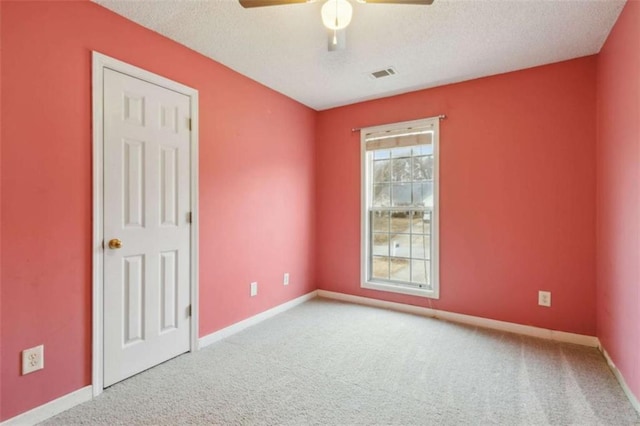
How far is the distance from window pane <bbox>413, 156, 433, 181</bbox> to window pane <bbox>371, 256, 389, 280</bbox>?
1.02 meters

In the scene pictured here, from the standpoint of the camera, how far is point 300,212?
3904 millimetres

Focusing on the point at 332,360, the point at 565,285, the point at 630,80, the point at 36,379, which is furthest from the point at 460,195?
the point at 36,379

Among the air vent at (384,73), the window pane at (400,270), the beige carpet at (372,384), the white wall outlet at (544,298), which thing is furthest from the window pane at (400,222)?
the air vent at (384,73)

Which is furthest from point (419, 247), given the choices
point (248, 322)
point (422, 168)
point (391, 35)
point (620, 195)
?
point (391, 35)

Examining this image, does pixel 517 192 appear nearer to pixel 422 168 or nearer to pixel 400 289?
pixel 422 168

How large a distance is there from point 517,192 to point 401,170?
1184 millimetres

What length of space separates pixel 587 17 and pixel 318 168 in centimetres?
280

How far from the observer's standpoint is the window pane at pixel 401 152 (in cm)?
360

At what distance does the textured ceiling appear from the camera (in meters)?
2.03

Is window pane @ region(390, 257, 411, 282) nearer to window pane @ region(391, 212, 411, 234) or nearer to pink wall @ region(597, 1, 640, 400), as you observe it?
window pane @ region(391, 212, 411, 234)

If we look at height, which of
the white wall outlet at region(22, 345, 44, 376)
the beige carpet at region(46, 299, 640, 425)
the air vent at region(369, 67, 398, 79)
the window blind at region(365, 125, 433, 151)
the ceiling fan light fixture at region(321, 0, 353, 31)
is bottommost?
the beige carpet at region(46, 299, 640, 425)

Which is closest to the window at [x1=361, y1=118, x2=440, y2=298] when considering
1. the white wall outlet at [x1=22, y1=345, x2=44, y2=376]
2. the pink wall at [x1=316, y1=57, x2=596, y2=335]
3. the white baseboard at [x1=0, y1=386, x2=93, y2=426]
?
the pink wall at [x1=316, y1=57, x2=596, y2=335]

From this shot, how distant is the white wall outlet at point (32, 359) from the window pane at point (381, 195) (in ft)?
10.3

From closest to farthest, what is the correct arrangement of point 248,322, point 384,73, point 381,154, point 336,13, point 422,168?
point 336,13 → point 384,73 → point 248,322 → point 422,168 → point 381,154
